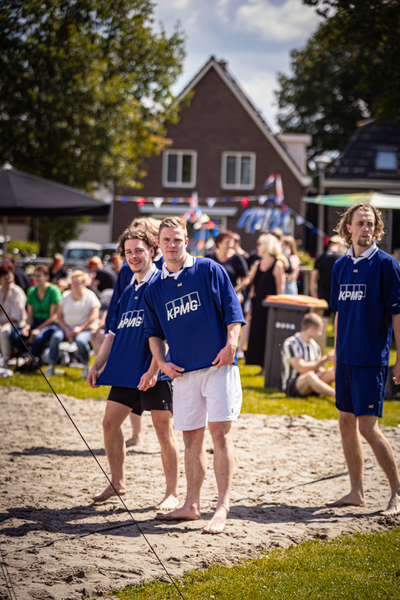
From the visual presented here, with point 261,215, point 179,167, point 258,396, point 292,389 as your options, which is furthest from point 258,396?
point 179,167

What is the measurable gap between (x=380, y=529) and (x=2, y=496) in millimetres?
2757

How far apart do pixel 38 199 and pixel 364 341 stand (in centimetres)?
816

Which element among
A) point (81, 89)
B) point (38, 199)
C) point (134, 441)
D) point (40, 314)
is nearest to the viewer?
point (134, 441)

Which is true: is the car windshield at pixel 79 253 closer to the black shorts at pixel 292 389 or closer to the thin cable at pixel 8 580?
the black shorts at pixel 292 389

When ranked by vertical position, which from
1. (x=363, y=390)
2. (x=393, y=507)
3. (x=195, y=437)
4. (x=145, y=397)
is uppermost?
(x=363, y=390)

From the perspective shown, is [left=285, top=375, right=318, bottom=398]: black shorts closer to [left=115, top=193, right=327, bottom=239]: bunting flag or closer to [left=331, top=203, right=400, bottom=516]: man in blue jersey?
[left=331, top=203, right=400, bottom=516]: man in blue jersey

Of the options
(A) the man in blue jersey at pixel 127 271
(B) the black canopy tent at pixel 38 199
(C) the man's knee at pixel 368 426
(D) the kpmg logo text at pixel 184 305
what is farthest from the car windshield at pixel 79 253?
(C) the man's knee at pixel 368 426

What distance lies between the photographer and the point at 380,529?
4.23 m

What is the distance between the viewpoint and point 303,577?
11.3ft

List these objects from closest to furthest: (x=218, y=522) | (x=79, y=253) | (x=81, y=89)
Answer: (x=218, y=522)
(x=81, y=89)
(x=79, y=253)

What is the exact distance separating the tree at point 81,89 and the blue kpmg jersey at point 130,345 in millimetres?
13677

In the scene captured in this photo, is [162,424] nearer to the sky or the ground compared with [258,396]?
nearer to the sky

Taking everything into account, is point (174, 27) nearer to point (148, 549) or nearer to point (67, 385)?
point (67, 385)

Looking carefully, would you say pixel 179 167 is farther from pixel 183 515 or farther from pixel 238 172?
pixel 183 515
